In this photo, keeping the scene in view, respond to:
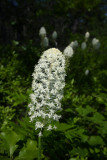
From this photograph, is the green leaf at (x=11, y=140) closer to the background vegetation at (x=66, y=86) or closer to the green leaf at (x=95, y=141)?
the background vegetation at (x=66, y=86)

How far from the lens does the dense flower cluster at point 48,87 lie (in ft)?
5.70

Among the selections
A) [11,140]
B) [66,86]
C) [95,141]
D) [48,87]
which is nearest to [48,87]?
[48,87]

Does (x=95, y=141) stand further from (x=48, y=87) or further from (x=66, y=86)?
(x=48, y=87)

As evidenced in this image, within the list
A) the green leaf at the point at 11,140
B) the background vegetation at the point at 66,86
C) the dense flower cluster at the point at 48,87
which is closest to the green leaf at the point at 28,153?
the background vegetation at the point at 66,86

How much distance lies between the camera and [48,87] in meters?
1.76

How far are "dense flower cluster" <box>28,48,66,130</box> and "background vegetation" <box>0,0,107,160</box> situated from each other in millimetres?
255

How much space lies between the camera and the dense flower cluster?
1736 millimetres

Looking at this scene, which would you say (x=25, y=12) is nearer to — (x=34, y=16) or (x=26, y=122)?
(x=34, y=16)

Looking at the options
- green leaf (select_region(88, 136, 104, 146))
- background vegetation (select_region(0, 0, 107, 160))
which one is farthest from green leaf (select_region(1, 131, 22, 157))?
green leaf (select_region(88, 136, 104, 146))

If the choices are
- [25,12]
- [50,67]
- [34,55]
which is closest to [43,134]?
[50,67]

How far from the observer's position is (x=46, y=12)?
8203 millimetres

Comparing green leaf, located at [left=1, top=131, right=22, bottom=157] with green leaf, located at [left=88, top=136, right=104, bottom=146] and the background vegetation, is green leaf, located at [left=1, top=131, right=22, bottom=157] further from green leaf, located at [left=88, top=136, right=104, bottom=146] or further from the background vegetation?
green leaf, located at [left=88, top=136, right=104, bottom=146]

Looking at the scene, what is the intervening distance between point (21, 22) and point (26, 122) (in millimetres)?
7403

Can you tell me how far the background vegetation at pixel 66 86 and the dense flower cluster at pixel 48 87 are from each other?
0.84 ft
